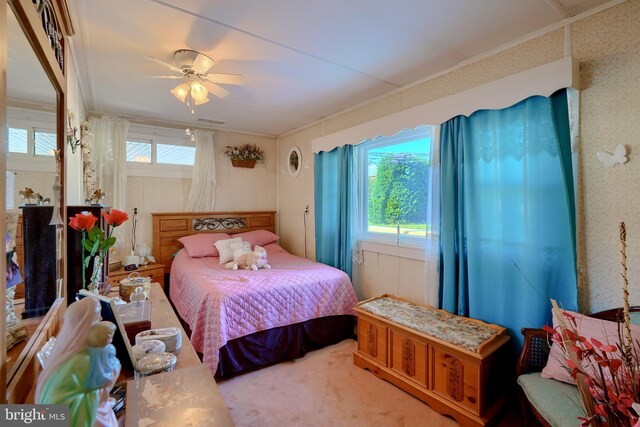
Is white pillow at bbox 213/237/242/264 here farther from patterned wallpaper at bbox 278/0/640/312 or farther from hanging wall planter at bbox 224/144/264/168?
patterned wallpaper at bbox 278/0/640/312

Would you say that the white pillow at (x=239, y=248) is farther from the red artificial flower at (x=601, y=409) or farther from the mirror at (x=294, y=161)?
the red artificial flower at (x=601, y=409)

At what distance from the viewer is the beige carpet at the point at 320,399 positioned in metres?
1.90

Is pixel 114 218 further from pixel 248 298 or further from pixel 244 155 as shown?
pixel 244 155

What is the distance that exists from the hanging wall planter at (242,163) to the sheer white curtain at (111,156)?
4.43 ft

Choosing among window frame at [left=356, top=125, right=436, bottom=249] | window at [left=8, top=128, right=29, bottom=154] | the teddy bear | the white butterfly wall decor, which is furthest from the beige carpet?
window at [left=8, top=128, right=29, bottom=154]

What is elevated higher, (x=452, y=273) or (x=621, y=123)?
(x=621, y=123)

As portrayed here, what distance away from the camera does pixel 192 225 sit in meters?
4.03

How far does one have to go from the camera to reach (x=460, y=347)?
1838 millimetres

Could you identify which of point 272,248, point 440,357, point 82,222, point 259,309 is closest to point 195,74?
point 82,222

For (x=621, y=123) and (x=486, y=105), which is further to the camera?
(x=486, y=105)

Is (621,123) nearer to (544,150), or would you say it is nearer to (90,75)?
(544,150)

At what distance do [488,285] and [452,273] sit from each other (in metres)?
0.26

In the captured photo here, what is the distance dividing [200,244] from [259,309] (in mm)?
1599

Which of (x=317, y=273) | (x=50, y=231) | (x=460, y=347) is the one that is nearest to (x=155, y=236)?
(x=317, y=273)
